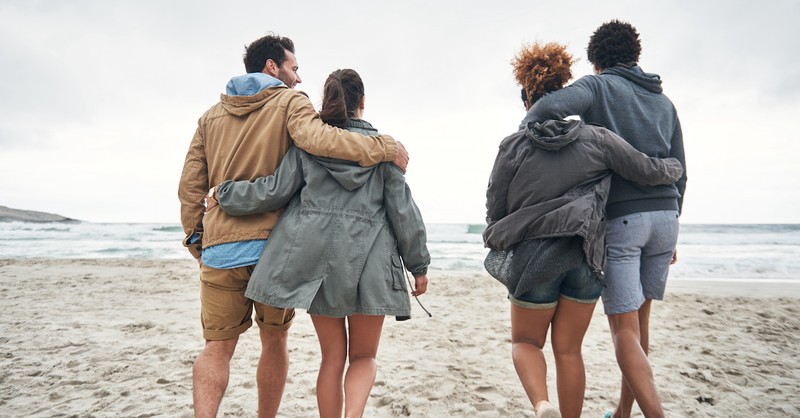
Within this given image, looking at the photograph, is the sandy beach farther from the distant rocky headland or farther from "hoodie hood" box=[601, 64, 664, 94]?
the distant rocky headland

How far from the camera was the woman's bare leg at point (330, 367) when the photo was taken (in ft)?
6.37

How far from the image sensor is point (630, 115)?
2.09 meters

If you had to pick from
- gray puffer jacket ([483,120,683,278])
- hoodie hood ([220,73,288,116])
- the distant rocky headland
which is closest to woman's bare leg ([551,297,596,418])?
gray puffer jacket ([483,120,683,278])

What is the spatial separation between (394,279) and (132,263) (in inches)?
415

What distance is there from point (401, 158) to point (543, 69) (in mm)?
779

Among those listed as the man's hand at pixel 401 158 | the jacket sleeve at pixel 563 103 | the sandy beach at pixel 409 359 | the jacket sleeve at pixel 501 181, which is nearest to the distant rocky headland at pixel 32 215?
the sandy beach at pixel 409 359

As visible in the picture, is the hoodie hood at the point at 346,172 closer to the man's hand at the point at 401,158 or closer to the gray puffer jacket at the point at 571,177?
the man's hand at the point at 401,158

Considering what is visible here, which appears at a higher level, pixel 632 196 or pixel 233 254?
pixel 632 196

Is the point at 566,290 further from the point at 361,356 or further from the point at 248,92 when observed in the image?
the point at 248,92

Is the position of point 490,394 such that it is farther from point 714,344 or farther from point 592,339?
point 714,344

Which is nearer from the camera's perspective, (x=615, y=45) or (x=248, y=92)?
(x=248, y=92)


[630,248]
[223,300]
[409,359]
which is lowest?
[409,359]

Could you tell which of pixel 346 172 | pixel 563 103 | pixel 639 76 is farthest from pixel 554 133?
pixel 346 172

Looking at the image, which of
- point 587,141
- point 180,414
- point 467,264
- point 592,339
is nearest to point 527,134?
point 587,141
